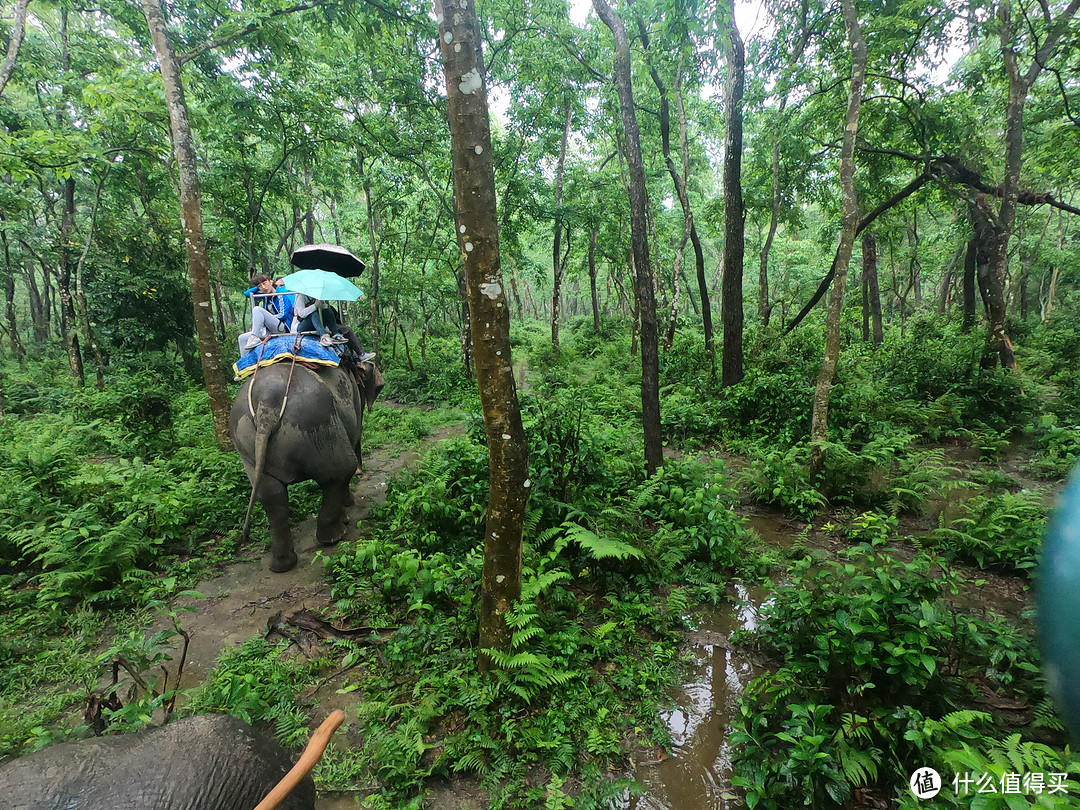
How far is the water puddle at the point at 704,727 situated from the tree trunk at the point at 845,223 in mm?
3059

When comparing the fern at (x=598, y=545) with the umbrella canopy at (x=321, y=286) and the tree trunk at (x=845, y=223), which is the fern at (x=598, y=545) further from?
the tree trunk at (x=845, y=223)

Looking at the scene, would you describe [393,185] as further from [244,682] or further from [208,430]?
[244,682]

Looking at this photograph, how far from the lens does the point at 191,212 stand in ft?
21.5

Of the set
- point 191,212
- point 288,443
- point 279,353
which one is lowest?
point 288,443

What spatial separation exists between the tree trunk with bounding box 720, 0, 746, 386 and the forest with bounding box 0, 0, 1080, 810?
75mm

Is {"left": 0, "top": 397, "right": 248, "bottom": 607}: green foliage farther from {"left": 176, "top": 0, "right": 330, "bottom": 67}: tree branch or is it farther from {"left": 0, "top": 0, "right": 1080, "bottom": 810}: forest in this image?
{"left": 176, "top": 0, "right": 330, "bottom": 67}: tree branch

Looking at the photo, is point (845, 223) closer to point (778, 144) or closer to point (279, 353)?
point (778, 144)

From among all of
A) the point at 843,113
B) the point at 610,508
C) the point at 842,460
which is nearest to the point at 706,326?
the point at 843,113

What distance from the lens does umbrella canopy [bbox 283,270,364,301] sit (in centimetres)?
480

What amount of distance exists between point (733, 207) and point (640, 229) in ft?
15.1

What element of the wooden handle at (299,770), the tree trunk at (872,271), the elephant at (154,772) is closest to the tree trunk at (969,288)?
the tree trunk at (872,271)

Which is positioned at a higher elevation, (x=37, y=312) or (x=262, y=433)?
(x=37, y=312)

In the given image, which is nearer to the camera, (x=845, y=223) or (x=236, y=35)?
(x=845, y=223)

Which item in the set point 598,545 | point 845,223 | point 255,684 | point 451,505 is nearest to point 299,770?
point 255,684
